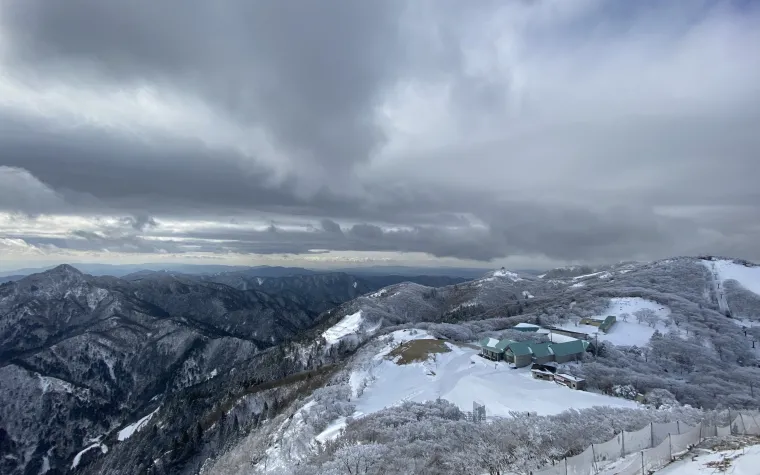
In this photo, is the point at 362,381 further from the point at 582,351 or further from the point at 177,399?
the point at 177,399

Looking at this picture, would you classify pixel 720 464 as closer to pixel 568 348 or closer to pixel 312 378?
pixel 568 348

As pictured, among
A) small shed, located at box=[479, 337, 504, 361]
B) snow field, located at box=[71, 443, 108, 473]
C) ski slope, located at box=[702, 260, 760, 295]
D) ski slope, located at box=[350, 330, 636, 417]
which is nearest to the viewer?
ski slope, located at box=[350, 330, 636, 417]

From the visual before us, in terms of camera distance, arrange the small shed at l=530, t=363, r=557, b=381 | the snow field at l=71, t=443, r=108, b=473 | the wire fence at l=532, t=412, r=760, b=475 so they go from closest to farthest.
Answer: the wire fence at l=532, t=412, r=760, b=475, the small shed at l=530, t=363, r=557, b=381, the snow field at l=71, t=443, r=108, b=473

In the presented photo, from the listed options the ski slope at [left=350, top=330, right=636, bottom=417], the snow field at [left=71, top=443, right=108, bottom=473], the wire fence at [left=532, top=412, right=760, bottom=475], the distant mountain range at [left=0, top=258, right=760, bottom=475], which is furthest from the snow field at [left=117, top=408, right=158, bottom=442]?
the wire fence at [left=532, top=412, right=760, bottom=475]

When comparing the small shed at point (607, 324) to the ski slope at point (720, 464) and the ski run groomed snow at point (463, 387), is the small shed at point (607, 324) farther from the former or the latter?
the ski slope at point (720, 464)

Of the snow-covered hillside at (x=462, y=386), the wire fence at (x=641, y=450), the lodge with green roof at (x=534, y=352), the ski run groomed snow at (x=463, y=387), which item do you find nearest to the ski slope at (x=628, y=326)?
the lodge with green roof at (x=534, y=352)

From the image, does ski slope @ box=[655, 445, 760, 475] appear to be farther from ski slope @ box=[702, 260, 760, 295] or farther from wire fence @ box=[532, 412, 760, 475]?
ski slope @ box=[702, 260, 760, 295]

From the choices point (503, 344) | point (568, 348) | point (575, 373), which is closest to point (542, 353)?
point (568, 348)
